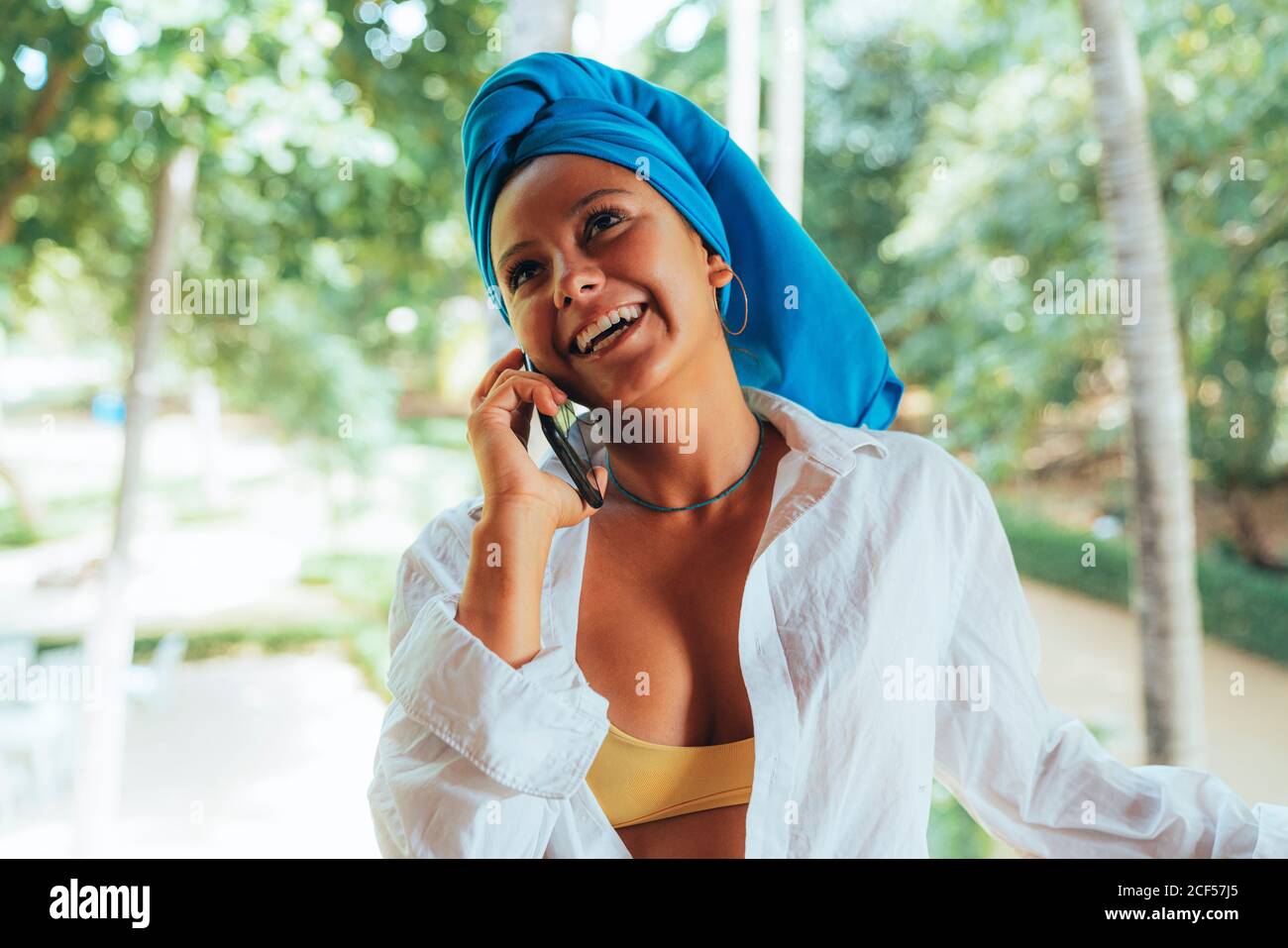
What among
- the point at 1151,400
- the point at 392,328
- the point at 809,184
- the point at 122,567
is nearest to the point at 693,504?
the point at 1151,400

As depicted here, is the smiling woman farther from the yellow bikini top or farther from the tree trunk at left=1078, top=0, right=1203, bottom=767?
the tree trunk at left=1078, top=0, right=1203, bottom=767

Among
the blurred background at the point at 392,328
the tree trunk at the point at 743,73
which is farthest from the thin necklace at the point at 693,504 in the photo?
the tree trunk at the point at 743,73

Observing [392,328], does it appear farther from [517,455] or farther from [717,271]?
[517,455]

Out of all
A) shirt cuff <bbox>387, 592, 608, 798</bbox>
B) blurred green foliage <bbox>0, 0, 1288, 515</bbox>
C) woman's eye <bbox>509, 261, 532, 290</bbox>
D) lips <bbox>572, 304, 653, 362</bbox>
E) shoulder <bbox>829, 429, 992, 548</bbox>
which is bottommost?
shirt cuff <bbox>387, 592, 608, 798</bbox>

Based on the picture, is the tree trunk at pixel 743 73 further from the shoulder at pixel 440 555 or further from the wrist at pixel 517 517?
the wrist at pixel 517 517

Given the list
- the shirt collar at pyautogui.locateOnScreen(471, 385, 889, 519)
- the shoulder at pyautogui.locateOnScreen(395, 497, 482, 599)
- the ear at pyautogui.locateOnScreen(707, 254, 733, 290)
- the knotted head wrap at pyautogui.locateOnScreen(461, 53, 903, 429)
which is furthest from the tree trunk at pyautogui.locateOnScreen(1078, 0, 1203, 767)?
the shoulder at pyautogui.locateOnScreen(395, 497, 482, 599)

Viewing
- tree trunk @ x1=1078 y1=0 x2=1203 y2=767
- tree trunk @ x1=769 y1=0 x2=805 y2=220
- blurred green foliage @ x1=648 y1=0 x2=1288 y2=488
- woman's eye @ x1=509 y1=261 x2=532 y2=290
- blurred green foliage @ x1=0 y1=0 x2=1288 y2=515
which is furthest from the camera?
blurred green foliage @ x1=648 y1=0 x2=1288 y2=488

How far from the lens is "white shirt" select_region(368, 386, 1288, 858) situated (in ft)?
3.59

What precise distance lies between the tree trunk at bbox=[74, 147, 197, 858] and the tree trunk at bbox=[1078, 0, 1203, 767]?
3607mm

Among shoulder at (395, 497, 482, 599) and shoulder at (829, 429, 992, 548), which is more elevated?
shoulder at (829, 429, 992, 548)

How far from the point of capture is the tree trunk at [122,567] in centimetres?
475

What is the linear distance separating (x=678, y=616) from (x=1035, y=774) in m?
0.45

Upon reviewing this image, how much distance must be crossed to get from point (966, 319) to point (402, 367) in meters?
9.79
